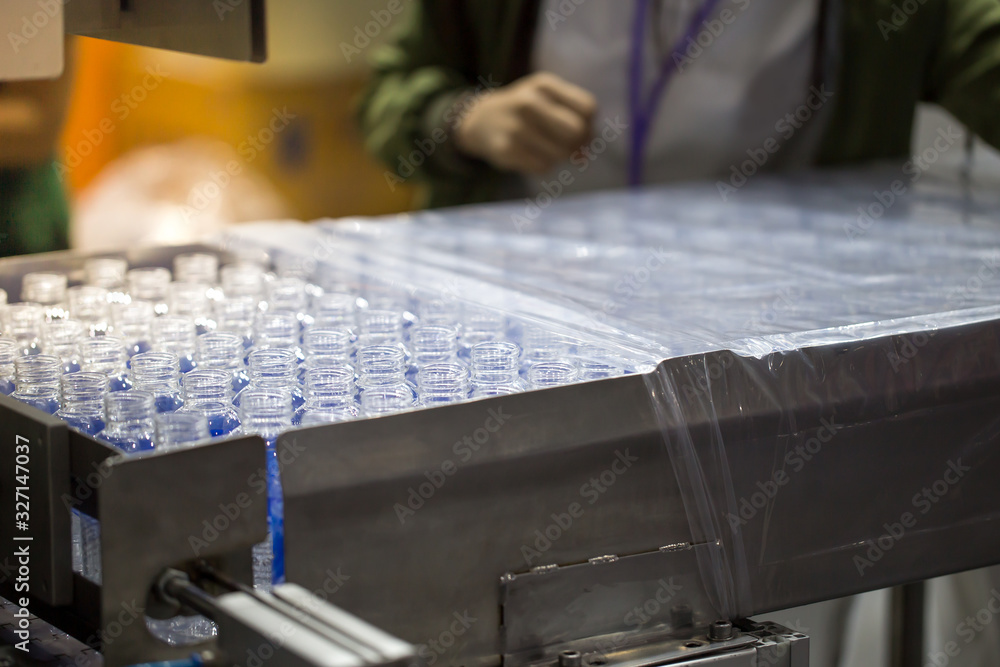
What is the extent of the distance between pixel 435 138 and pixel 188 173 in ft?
3.94

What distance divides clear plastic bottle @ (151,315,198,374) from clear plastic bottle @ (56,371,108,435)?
4.6 inches

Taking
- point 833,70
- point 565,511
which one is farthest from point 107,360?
point 833,70

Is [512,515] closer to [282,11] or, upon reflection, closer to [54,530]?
[54,530]

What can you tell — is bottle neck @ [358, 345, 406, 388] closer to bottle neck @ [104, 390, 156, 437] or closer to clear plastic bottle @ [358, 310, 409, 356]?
clear plastic bottle @ [358, 310, 409, 356]

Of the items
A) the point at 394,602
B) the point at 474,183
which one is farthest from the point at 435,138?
the point at 394,602

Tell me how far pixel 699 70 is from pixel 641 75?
0.12 m

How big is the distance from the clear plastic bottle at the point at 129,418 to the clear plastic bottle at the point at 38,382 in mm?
105

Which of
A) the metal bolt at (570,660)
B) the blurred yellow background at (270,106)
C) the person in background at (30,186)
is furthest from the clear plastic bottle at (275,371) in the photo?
the blurred yellow background at (270,106)

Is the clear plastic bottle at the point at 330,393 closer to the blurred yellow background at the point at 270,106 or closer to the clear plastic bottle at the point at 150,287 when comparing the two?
the clear plastic bottle at the point at 150,287

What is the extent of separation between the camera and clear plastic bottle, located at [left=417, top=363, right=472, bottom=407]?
→ 99cm

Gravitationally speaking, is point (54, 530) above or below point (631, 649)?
above

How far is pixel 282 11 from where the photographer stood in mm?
3400

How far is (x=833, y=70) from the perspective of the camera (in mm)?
2393

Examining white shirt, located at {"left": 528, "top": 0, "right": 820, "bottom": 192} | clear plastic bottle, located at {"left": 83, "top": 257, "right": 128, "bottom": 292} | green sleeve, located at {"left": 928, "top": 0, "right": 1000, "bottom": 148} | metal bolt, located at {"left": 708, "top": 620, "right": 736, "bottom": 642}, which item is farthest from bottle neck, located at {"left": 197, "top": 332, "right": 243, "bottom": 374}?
green sleeve, located at {"left": 928, "top": 0, "right": 1000, "bottom": 148}
